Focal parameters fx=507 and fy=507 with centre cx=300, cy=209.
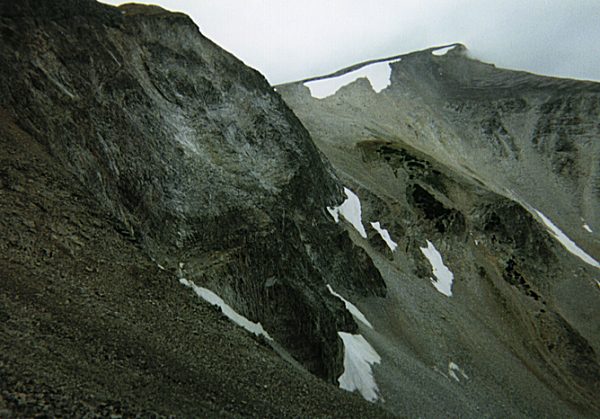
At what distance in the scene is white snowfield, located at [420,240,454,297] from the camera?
44219 mm

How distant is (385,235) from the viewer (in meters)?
47.4

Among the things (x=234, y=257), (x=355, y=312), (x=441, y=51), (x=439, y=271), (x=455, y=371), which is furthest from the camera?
(x=441, y=51)

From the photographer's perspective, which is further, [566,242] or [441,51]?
[441,51]

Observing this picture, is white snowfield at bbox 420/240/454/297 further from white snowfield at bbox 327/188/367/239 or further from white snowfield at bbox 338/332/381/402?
white snowfield at bbox 338/332/381/402

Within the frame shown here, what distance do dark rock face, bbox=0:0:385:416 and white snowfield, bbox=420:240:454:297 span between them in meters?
8.88

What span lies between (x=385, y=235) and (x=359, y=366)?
71.4 ft

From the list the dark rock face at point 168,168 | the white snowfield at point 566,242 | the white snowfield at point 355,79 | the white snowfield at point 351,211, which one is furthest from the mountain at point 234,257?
the white snowfield at point 355,79

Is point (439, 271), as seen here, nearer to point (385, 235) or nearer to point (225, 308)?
point (385, 235)

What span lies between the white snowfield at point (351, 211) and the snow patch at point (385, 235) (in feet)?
5.67

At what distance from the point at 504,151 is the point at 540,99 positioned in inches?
695

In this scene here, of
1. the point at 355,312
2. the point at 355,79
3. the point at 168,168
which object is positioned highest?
the point at 355,79

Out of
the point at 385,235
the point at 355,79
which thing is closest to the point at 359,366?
the point at 385,235

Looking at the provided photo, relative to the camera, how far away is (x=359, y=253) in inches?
1510

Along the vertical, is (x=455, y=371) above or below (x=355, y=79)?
below
